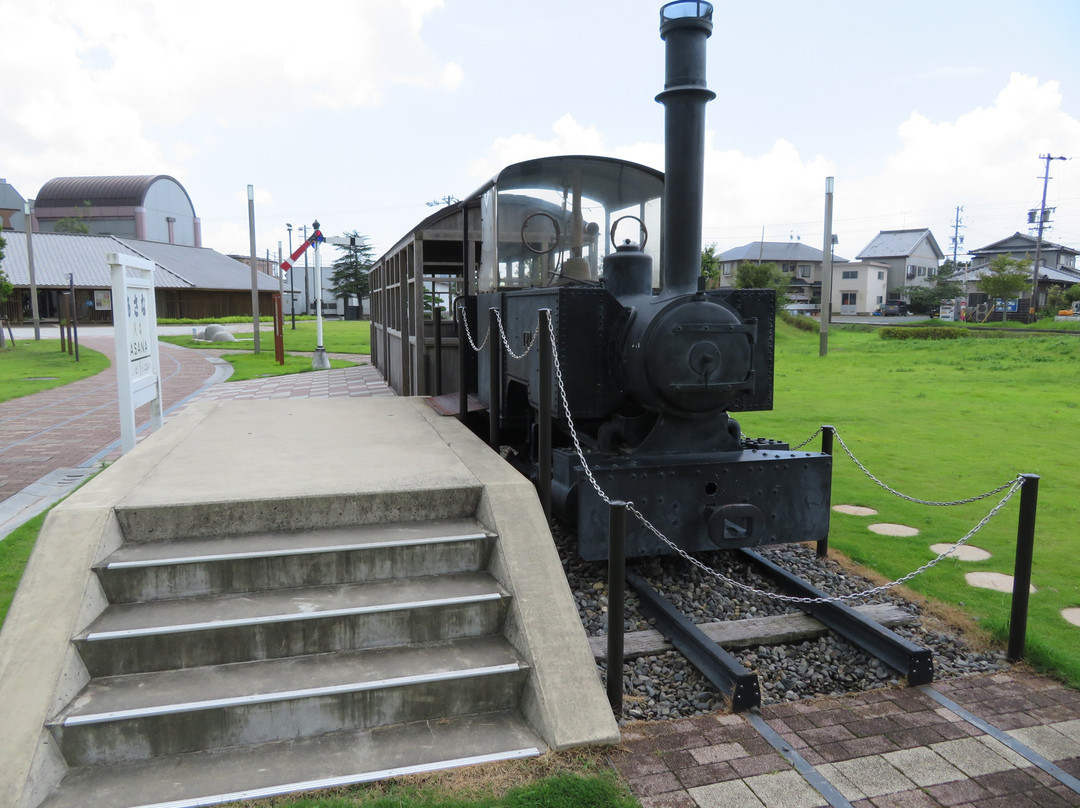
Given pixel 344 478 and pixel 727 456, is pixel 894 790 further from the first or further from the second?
pixel 344 478

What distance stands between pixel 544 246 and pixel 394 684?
151 inches

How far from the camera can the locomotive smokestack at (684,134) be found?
454 centimetres

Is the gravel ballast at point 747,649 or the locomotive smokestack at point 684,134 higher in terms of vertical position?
the locomotive smokestack at point 684,134

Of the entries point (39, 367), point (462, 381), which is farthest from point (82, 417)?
point (39, 367)

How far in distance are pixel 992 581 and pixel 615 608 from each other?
10.2 feet

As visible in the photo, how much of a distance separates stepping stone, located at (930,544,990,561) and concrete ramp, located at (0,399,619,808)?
3284 millimetres

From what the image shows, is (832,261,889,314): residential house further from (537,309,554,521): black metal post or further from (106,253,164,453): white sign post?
(537,309,554,521): black metal post

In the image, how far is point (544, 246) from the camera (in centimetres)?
616

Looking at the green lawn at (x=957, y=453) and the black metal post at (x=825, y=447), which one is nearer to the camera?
the green lawn at (x=957, y=453)

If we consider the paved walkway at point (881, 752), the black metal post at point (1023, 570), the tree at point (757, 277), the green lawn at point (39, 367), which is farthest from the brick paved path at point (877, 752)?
the tree at point (757, 277)

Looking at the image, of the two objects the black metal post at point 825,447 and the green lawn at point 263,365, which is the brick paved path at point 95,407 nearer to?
the green lawn at point 263,365

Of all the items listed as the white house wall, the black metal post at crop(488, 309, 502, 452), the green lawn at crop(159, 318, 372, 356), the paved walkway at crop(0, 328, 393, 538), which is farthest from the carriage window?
the white house wall

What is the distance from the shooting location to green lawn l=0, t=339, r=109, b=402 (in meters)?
15.2

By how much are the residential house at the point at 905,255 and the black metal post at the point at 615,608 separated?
65.7m
